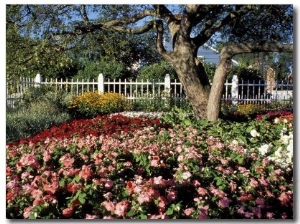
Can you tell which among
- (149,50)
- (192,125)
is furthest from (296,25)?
(149,50)

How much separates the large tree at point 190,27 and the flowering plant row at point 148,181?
1.78 meters

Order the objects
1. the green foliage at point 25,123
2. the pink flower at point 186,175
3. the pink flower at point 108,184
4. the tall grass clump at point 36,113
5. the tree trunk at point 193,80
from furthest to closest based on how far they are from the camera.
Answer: the tree trunk at point 193,80 → the tall grass clump at point 36,113 → the green foliage at point 25,123 → the pink flower at point 186,175 → the pink flower at point 108,184

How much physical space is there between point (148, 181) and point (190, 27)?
13.0ft

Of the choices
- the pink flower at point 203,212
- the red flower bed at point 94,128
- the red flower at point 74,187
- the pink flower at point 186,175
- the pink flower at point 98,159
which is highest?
the red flower bed at point 94,128

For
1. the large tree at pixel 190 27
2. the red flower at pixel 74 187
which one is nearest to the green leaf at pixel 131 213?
the red flower at pixel 74 187

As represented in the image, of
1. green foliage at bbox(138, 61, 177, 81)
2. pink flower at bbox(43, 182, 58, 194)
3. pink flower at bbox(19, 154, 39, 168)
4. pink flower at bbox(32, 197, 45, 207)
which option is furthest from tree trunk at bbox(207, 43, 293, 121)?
green foliage at bbox(138, 61, 177, 81)

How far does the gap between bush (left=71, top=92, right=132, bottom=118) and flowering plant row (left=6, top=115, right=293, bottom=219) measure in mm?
4828

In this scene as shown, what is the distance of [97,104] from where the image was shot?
31.4 ft

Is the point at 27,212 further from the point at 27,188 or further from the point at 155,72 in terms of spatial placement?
the point at 155,72

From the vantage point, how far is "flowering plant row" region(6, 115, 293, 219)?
278 centimetres

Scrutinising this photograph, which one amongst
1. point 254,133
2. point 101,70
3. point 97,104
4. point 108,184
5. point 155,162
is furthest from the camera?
point 101,70

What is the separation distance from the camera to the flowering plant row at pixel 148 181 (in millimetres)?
2781

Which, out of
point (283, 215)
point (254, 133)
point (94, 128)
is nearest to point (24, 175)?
point (283, 215)

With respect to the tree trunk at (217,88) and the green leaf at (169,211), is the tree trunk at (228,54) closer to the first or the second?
the tree trunk at (217,88)
